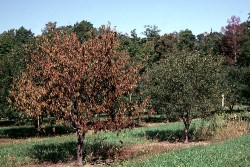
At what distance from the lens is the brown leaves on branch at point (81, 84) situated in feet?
62.0

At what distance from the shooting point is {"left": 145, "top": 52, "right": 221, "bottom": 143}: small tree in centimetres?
2752

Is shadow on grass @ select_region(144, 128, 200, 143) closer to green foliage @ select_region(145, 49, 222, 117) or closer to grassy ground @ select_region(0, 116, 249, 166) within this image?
grassy ground @ select_region(0, 116, 249, 166)

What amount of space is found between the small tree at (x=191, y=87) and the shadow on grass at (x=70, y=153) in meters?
6.40

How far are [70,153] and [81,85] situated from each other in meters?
5.91

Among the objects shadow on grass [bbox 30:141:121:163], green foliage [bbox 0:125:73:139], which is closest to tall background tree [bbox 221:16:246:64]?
green foliage [bbox 0:125:73:139]

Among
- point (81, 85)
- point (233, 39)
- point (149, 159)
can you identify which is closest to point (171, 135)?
point (149, 159)

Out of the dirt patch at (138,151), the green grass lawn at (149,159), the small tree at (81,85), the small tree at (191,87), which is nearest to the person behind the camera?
the green grass lawn at (149,159)

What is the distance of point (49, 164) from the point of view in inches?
806

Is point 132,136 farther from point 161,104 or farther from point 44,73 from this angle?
point 44,73

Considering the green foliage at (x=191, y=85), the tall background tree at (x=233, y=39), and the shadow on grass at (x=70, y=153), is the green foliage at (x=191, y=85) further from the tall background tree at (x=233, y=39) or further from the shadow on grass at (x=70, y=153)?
the tall background tree at (x=233, y=39)

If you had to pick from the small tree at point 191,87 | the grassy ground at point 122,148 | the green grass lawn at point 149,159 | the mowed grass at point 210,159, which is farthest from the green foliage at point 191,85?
the mowed grass at point 210,159

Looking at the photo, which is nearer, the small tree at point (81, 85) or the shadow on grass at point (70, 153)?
the small tree at point (81, 85)

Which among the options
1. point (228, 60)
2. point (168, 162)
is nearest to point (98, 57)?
point (168, 162)

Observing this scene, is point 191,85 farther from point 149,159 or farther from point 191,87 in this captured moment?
point 149,159
